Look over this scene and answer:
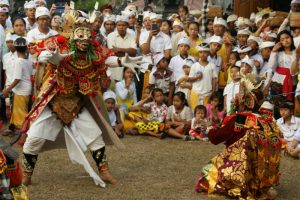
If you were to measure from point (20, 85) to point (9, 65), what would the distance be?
0.32 meters

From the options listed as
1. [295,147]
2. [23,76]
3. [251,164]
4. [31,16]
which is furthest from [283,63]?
[31,16]

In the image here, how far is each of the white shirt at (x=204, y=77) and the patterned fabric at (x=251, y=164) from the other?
3.58 m

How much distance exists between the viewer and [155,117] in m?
10.5

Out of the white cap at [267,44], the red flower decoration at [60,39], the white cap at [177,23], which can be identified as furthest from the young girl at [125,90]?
the red flower decoration at [60,39]

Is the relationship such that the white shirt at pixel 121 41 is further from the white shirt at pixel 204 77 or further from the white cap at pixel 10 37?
the white cap at pixel 10 37

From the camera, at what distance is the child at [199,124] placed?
10.1 m

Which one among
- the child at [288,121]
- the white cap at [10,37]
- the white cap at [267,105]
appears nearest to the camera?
the white cap at [267,105]

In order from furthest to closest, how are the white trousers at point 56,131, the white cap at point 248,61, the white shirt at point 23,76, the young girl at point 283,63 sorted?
1. the white shirt at point 23,76
2. the white cap at point 248,61
3. the young girl at point 283,63
4. the white trousers at point 56,131

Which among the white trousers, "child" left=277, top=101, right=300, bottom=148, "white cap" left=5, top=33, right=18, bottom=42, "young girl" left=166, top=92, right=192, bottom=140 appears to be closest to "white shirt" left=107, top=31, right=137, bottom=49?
"young girl" left=166, top=92, right=192, bottom=140

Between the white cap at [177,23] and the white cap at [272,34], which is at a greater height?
the white cap at [177,23]

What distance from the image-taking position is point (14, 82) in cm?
1034

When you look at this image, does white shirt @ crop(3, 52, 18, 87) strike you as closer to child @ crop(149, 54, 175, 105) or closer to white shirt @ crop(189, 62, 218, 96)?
child @ crop(149, 54, 175, 105)

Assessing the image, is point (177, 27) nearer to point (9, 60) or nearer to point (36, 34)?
point (36, 34)

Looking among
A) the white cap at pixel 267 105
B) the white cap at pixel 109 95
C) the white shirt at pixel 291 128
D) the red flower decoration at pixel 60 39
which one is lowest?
the white shirt at pixel 291 128
